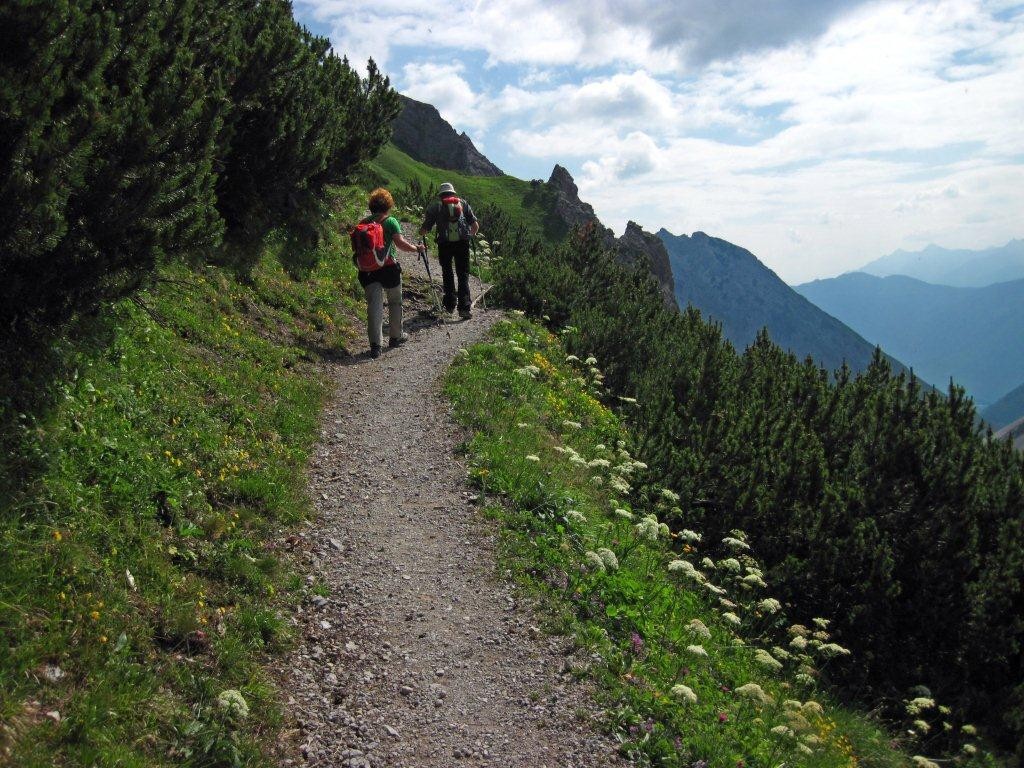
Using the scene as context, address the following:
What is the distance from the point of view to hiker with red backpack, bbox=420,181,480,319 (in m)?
15.0

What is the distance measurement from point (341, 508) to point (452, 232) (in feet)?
28.1

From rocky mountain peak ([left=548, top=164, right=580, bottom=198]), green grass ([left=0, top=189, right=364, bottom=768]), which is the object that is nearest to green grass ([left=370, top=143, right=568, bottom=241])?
rocky mountain peak ([left=548, top=164, right=580, bottom=198])

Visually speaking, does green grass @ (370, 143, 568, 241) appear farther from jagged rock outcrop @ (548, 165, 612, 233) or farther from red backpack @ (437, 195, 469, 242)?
red backpack @ (437, 195, 469, 242)

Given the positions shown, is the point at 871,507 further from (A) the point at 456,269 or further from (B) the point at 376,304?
(A) the point at 456,269

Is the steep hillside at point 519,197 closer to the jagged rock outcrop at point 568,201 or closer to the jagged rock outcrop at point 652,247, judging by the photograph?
the jagged rock outcrop at point 568,201

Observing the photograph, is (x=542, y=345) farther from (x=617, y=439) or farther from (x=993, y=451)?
(x=993, y=451)

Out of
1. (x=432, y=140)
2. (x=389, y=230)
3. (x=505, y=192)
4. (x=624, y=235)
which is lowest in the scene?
(x=389, y=230)

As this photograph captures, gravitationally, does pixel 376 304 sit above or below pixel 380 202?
below

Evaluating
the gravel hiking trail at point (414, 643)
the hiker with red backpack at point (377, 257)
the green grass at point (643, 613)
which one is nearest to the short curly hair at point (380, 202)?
the hiker with red backpack at point (377, 257)

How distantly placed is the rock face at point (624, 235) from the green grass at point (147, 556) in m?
65.2

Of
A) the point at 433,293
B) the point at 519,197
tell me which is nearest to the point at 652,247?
the point at 519,197

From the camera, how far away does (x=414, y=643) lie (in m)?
6.07

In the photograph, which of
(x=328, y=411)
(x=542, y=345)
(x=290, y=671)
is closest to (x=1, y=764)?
(x=290, y=671)

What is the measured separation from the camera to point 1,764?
3.39m
